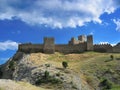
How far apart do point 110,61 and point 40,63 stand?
582 inches

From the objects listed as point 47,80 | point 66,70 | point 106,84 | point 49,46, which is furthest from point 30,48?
point 106,84

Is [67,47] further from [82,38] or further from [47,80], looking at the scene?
[47,80]

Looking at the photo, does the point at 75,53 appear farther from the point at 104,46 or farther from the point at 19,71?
the point at 19,71

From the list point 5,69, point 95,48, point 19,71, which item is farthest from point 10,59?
point 95,48

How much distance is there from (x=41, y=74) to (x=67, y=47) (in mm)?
22524

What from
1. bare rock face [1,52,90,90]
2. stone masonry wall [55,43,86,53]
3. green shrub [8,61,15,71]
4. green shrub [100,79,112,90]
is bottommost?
green shrub [100,79,112,90]

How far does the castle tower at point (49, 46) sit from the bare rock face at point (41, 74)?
427 centimetres

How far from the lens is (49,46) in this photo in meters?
91.8

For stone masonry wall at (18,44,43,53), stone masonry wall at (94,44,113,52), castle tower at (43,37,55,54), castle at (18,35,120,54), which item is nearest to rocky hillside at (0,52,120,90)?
stone masonry wall at (18,44,43,53)

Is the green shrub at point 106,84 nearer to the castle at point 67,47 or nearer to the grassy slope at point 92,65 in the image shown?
the grassy slope at point 92,65

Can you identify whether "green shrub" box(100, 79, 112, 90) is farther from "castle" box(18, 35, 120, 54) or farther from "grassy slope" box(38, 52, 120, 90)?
"castle" box(18, 35, 120, 54)

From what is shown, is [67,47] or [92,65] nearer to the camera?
[92,65]

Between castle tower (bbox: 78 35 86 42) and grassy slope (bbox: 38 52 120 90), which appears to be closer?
grassy slope (bbox: 38 52 120 90)

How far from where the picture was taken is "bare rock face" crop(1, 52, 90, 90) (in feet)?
223
